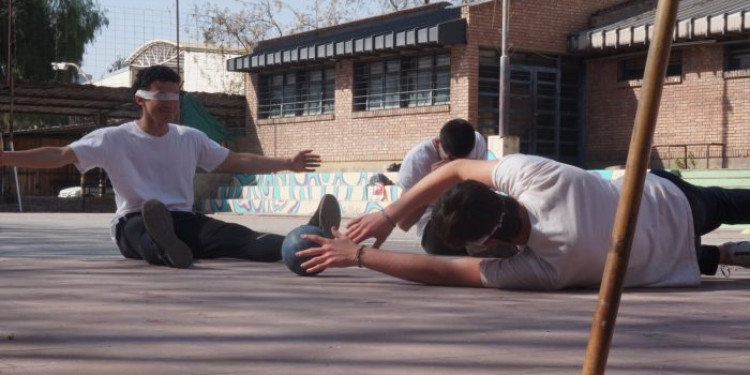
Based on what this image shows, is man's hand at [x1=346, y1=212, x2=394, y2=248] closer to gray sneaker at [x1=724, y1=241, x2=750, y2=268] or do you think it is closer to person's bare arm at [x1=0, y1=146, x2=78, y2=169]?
gray sneaker at [x1=724, y1=241, x2=750, y2=268]

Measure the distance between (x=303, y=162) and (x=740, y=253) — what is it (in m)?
2.93

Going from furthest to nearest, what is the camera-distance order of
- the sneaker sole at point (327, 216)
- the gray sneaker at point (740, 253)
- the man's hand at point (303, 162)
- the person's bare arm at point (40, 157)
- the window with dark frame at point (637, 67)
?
the window with dark frame at point (637, 67)
the man's hand at point (303, 162)
the sneaker sole at point (327, 216)
the person's bare arm at point (40, 157)
the gray sneaker at point (740, 253)

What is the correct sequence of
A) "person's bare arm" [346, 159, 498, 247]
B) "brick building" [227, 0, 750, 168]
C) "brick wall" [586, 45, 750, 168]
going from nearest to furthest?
"person's bare arm" [346, 159, 498, 247] → "brick wall" [586, 45, 750, 168] → "brick building" [227, 0, 750, 168]

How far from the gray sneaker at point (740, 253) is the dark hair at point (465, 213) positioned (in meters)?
1.90

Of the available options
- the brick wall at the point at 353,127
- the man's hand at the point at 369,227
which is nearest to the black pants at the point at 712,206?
the man's hand at the point at 369,227

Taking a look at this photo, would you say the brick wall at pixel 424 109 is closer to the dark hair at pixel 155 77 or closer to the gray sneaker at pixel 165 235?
the dark hair at pixel 155 77

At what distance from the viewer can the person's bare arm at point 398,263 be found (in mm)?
5742

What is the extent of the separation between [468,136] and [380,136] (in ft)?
86.9

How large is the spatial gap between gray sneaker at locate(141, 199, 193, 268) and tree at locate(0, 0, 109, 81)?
33009mm

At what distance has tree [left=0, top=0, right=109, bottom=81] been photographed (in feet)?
132

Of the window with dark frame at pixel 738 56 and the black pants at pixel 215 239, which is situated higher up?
the window with dark frame at pixel 738 56

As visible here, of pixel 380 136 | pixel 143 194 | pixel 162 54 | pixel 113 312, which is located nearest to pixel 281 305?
→ pixel 113 312

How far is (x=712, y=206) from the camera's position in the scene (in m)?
6.02

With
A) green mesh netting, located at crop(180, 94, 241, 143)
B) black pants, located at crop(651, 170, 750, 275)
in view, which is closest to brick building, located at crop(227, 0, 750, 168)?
green mesh netting, located at crop(180, 94, 241, 143)
